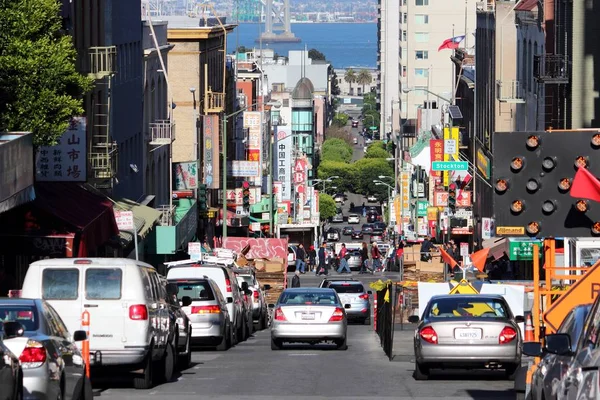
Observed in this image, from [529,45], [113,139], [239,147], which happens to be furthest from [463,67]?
[113,139]

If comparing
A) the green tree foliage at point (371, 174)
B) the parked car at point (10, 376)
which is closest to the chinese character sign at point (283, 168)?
the green tree foliage at point (371, 174)

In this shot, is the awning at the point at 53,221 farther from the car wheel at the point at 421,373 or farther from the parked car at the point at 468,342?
the parked car at the point at 468,342

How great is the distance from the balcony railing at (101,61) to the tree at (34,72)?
1641cm

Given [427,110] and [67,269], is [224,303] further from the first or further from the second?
[427,110]

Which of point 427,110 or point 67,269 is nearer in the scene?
point 67,269

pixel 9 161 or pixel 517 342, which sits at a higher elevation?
pixel 9 161

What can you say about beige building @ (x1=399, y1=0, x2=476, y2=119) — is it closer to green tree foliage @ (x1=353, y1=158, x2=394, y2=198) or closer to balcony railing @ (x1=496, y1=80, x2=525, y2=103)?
green tree foliage @ (x1=353, y1=158, x2=394, y2=198)

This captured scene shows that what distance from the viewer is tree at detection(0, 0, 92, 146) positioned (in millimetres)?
25344

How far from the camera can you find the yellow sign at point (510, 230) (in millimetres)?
18734

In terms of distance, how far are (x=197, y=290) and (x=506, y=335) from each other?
8.76 m

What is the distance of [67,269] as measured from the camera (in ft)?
65.2

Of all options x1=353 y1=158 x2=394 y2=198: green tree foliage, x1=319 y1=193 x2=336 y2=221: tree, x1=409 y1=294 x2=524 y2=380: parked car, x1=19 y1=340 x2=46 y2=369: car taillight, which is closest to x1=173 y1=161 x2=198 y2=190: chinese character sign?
x1=409 y1=294 x2=524 y2=380: parked car

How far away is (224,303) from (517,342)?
941cm

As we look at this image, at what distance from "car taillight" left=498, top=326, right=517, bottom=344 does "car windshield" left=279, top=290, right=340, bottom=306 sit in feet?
28.8
